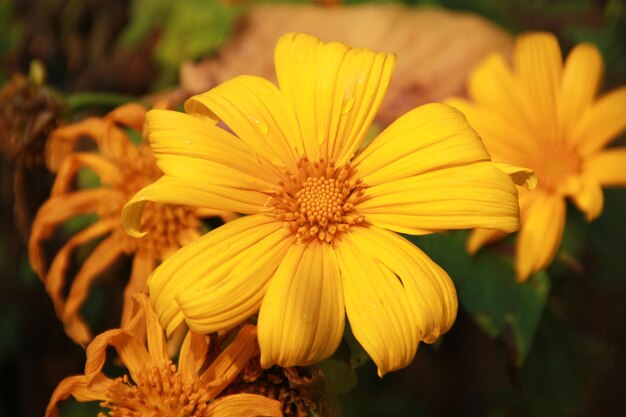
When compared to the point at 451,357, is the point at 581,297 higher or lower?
higher

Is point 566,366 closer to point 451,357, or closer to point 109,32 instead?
point 451,357

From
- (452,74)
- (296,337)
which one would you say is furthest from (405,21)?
(296,337)

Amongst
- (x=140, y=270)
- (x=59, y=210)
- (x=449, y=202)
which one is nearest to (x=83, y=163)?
(x=59, y=210)

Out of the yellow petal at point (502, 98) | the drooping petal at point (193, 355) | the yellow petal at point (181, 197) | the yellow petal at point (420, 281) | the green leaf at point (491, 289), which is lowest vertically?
the green leaf at point (491, 289)

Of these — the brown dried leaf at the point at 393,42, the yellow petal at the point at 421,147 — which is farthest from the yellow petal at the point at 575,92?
the yellow petal at the point at 421,147

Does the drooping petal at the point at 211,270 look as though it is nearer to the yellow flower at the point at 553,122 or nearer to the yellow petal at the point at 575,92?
the yellow flower at the point at 553,122

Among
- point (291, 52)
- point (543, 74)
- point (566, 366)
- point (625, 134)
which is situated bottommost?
point (566, 366)

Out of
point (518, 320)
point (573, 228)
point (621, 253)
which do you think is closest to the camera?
point (518, 320)

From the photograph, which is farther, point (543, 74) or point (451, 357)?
point (451, 357)

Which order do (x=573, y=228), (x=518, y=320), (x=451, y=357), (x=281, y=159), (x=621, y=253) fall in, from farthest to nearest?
(x=451, y=357) < (x=621, y=253) < (x=573, y=228) < (x=518, y=320) < (x=281, y=159)
